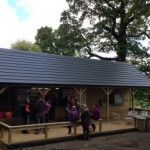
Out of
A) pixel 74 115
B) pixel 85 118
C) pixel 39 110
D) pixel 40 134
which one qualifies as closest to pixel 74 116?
pixel 74 115

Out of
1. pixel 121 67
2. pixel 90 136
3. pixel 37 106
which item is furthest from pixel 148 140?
pixel 121 67

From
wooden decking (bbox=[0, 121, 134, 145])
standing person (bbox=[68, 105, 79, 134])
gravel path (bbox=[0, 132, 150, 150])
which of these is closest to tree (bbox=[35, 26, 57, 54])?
wooden decking (bbox=[0, 121, 134, 145])

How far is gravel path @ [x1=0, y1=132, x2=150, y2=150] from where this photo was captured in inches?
564

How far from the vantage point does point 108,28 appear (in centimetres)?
3809

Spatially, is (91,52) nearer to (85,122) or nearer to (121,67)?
(121,67)

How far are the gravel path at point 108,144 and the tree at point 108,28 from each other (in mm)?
20820

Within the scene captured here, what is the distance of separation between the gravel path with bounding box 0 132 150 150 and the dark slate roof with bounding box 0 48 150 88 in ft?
13.0

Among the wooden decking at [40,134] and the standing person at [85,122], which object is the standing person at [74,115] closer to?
the standing person at [85,122]

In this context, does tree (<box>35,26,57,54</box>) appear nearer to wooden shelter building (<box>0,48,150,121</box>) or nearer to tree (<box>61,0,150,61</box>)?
tree (<box>61,0,150,61</box>)

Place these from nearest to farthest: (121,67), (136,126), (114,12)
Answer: (136,126) → (121,67) → (114,12)

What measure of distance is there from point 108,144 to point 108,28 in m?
24.5

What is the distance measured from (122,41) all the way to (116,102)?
14520mm

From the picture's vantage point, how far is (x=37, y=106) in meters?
16.6

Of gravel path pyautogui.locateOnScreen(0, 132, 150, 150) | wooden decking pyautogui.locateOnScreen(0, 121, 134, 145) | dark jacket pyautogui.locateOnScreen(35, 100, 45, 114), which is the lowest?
gravel path pyautogui.locateOnScreen(0, 132, 150, 150)
